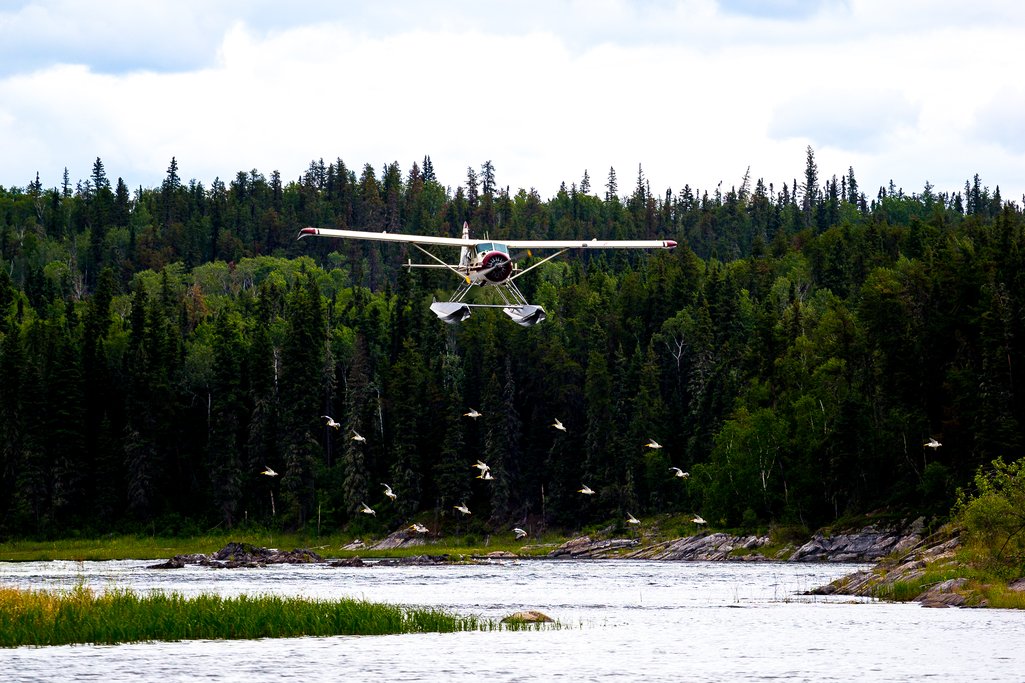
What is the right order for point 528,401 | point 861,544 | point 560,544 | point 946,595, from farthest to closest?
point 528,401, point 560,544, point 861,544, point 946,595

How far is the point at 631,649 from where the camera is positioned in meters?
40.3

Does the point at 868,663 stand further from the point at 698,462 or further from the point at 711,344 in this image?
the point at 711,344

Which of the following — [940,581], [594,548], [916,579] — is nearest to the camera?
[940,581]

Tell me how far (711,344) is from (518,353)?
21228 millimetres

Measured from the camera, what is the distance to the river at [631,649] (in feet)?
114

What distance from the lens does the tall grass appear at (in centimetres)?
3950

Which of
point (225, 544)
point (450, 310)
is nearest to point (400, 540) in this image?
point (225, 544)

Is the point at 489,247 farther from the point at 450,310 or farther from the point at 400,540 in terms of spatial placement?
the point at 400,540

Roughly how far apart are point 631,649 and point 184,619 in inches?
532

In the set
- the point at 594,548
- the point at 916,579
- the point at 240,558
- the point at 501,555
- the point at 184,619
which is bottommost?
the point at 594,548

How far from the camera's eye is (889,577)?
192 feet

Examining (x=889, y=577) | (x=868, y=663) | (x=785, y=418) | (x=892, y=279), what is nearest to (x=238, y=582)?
(x=889, y=577)

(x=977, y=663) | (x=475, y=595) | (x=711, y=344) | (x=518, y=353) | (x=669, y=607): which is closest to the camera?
(x=977, y=663)

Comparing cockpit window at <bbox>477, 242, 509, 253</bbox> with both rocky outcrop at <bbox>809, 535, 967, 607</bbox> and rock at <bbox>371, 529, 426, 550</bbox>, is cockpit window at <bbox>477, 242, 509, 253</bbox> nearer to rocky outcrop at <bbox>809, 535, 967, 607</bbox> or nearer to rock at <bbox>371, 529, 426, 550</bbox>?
rocky outcrop at <bbox>809, 535, 967, 607</bbox>
